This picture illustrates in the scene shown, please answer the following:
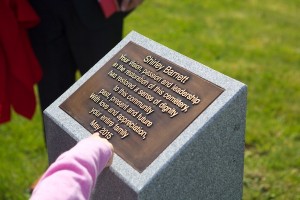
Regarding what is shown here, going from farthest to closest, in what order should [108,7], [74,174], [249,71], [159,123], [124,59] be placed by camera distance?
[249,71], [108,7], [124,59], [159,123], [74,174]

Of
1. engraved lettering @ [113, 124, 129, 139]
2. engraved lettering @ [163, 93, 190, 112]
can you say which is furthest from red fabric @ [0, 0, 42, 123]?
engraved lettering @ [163, 93, 190, 112]

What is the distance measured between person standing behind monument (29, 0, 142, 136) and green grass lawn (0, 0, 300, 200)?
2.37 ft

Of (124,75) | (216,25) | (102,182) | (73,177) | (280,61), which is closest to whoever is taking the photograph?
(73,177)

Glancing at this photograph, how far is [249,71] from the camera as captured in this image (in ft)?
14.6

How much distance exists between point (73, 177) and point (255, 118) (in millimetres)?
2533

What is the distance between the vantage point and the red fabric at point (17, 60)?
2576 mm

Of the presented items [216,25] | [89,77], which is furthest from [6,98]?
[216,25]

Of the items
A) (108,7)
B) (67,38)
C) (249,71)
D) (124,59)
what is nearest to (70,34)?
(67,38)

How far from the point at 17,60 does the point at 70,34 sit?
379mm

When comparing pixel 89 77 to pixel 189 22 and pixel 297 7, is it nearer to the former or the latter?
pixel 189 22

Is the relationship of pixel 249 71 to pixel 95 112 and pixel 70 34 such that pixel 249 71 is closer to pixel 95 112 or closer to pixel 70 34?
pixel 70 34

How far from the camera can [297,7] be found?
19.2 feet

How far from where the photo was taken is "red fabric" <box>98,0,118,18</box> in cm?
274

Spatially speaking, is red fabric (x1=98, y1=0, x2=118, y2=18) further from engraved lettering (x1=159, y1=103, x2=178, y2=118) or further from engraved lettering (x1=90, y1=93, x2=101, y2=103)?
engraved lettering (x1=159, y1=103, x2=178, y2=118)
